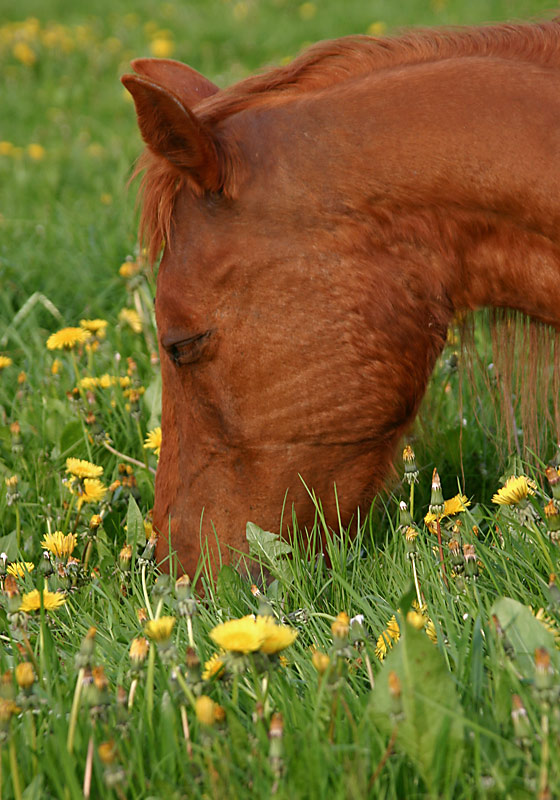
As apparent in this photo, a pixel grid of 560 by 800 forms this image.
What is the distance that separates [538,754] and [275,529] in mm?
1146

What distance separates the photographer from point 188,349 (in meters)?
2.47

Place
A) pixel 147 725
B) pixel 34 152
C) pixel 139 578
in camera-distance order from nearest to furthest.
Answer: pixel 147 725 < pixel 139 578 < pixel 34 152

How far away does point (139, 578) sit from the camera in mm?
2613

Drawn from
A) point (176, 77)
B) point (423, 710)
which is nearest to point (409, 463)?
point (423, 710)

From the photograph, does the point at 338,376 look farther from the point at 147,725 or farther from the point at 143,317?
the point at 143,317

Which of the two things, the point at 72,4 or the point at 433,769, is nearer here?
the point at 433,769

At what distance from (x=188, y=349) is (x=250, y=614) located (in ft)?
2.36

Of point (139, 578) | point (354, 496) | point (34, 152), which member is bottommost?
point (139, 578)

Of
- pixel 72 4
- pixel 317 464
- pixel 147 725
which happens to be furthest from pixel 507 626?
pixel 72 4

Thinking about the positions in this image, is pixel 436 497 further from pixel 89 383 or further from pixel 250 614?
pixel 89 383

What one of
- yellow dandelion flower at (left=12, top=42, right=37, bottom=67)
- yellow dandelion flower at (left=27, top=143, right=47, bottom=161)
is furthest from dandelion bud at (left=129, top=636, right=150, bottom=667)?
yellow dandelion flower at (left=12, top=42, right=37, bottom=67)

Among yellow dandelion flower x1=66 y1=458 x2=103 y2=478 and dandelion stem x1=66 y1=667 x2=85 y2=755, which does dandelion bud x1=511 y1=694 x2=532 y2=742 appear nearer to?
dandelion stem x1=66 y1=667 x2=85 y2=755

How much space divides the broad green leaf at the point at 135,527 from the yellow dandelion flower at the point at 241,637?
1263mm

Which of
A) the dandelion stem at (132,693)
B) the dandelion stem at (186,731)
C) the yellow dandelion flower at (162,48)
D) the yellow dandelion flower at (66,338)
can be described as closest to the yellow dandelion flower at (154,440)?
the yellow dandelion flower at (66,338)
